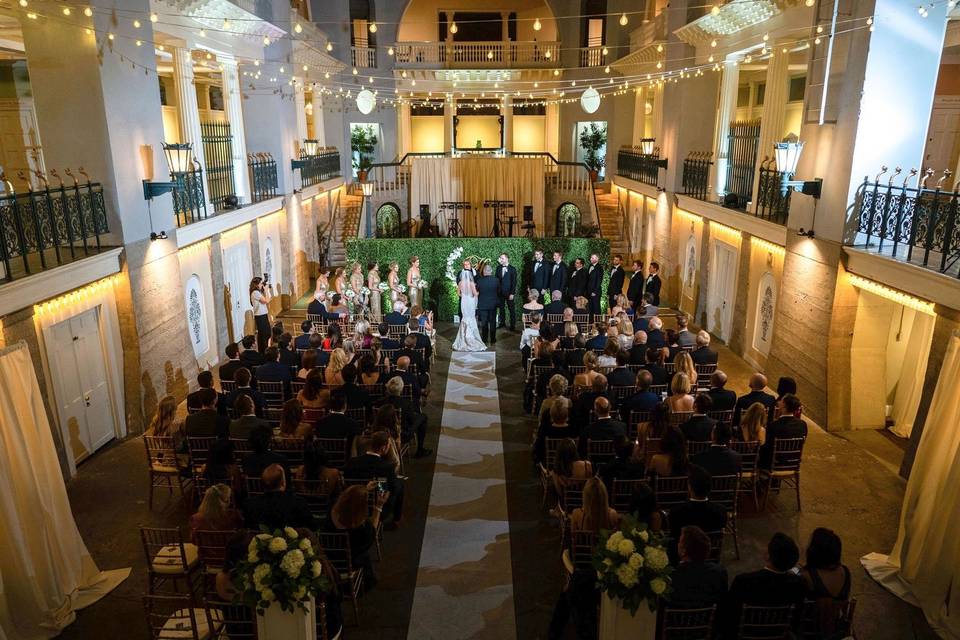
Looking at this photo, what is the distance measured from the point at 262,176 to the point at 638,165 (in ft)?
38.0

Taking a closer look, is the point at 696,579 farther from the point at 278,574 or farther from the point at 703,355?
the point at 703,355

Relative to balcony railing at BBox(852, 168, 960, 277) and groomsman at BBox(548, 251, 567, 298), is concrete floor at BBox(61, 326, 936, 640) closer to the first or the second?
balcony railing at BBox(852, 168, 960, 277)

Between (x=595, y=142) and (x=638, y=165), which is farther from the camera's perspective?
(x=595, y=142)

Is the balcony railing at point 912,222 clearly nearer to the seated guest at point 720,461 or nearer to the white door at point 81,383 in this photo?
the seated guest at point 720,461

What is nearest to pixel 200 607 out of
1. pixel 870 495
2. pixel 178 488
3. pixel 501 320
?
pixel 178 488

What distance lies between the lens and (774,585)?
186 inches

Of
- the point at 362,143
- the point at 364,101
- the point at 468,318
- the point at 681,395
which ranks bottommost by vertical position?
the point at 468,318

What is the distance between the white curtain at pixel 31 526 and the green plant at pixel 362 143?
23.2 meters

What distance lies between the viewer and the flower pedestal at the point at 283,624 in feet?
15.4

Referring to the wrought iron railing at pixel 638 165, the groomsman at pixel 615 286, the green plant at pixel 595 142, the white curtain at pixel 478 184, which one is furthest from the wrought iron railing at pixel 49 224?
the green plant at pixel 595 142

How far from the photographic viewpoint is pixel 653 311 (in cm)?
1221

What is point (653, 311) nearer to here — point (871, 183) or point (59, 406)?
point (871, 183)

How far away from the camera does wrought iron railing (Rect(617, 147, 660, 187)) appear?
19.4 meters

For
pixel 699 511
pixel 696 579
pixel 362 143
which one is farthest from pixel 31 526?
pixel 362 143
